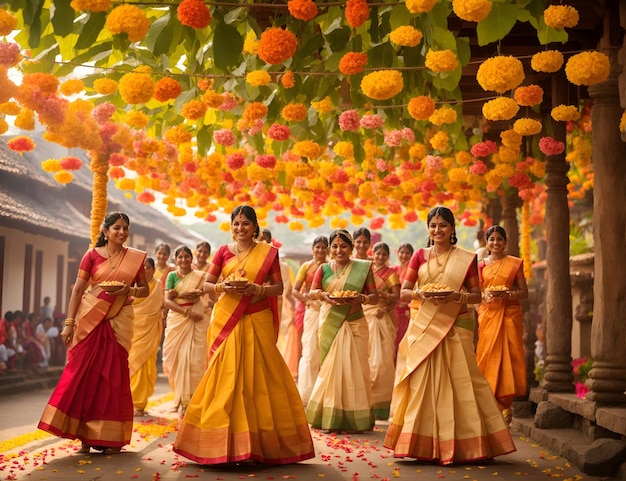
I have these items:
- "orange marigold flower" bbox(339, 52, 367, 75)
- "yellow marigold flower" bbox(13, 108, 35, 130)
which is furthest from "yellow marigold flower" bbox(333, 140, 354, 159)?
"orange marigold flower" bbox(339, 52, 367, 75)

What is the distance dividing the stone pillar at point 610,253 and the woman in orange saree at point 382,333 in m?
4.05

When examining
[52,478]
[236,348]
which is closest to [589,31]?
[236,348]

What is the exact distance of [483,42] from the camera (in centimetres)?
746

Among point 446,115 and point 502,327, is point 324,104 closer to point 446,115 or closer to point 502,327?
point 446,115

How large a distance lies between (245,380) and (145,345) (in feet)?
17.4

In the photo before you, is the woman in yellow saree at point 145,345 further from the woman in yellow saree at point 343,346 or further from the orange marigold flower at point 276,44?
the orange marigold flower at point 276,44

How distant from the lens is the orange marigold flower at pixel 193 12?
6.74m

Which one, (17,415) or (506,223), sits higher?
(506,223)

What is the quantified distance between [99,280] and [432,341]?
3.14m

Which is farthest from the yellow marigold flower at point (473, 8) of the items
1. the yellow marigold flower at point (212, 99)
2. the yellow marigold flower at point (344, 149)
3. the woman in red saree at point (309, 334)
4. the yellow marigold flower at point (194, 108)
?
the woman in red saree at point (309, 334)

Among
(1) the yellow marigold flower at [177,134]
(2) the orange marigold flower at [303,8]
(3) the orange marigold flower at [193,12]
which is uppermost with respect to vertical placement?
(2) the orange marigold flower at [303,8]

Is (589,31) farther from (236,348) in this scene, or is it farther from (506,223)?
(506,223)

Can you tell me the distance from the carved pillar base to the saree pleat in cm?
A: 427

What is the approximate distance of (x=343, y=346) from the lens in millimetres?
10547
